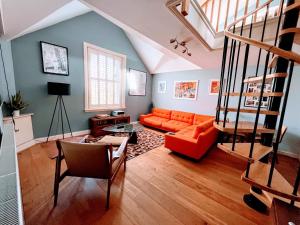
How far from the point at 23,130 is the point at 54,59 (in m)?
1.76

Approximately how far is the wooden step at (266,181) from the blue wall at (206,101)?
2.80 meters

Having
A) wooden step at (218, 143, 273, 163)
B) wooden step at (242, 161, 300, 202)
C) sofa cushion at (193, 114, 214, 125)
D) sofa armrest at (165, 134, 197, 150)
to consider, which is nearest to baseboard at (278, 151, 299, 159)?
sofa cushion at (193, 114, 214, 125)

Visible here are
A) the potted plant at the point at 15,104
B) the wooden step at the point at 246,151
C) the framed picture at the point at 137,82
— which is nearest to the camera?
the wooden step at the point at 246,151

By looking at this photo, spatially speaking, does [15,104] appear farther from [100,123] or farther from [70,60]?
[100,123]

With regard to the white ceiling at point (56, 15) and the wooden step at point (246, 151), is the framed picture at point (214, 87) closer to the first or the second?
the wooden step at point (246, 151)

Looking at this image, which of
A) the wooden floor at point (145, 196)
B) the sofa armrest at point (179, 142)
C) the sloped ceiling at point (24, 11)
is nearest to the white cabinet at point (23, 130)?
the wooden floor at point (145, 196)

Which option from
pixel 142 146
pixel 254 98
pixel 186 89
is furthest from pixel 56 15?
pixel 254 98

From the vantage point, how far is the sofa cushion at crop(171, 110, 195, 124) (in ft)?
15.0

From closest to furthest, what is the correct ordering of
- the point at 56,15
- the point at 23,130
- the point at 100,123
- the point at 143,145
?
1. the point at 56,15
2. the point at 23,130
3. the point at 143,145
4. the point at 100,123

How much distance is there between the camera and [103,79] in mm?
4277

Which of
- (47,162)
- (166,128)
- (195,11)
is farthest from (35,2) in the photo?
(166,128)

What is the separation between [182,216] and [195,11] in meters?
2.85

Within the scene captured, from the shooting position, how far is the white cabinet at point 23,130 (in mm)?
2567

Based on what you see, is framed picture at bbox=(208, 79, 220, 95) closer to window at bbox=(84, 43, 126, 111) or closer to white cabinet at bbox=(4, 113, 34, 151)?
window at bbox=(84, 43, 126, 111)
